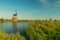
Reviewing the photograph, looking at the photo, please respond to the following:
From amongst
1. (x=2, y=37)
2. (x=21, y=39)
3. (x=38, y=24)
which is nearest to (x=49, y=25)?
(x=38, y=24)

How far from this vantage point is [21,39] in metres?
12.3

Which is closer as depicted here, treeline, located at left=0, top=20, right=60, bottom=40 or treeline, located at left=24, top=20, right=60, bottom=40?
treeline, located at left=0, top=20, right=60, bottom=40

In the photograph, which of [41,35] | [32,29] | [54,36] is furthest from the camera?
[32,29]

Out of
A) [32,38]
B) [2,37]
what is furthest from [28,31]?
[2,37]

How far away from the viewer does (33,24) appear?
15.8m

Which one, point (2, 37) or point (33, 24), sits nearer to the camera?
point (2, 37)

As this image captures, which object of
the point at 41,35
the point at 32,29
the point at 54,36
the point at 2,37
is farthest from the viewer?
the point at 32,29

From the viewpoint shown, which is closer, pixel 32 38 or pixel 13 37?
pixel 13 37

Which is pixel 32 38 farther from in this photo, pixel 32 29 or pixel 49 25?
pixel 49 25

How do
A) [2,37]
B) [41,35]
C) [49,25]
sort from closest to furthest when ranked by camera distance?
[2,37], [41,35], [49,25]

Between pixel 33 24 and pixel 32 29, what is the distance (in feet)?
3.18

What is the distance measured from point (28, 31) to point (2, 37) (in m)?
3.46

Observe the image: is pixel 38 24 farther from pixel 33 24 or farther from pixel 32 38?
pixel 32 38

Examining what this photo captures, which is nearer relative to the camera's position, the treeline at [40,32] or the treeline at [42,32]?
the treeline at [40,32]
